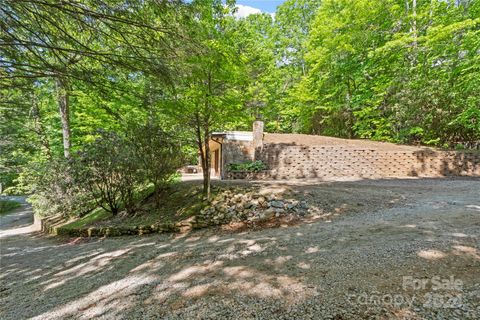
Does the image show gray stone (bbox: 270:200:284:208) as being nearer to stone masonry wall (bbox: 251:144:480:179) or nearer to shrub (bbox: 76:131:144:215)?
shrub (bbox: 76:131:144:215)

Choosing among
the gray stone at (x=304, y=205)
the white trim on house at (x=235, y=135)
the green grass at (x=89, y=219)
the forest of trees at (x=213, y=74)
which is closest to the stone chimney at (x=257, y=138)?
the white trim on house at (x=235, y=135)

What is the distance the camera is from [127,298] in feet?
8.70

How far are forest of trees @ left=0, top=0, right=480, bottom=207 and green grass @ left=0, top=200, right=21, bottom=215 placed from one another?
2.29 m

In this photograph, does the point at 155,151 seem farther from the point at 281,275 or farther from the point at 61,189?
the point at 281,275

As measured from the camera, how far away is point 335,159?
40.0 ft

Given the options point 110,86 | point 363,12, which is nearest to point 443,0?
point 363,12

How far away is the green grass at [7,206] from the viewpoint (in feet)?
52.9

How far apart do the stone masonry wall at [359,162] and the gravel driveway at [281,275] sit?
7.00 metres

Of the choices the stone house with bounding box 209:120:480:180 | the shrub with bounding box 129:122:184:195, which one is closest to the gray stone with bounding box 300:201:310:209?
the shrub with bounding box 129:122:184:195

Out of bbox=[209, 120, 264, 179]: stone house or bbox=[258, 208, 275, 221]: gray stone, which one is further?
bbox=[209, 120, 264, 179]: stone house

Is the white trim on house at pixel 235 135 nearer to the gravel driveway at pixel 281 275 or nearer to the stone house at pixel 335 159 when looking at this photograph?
the stone house at pixel 335 159

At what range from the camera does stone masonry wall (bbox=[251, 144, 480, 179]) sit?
10899 millimetres

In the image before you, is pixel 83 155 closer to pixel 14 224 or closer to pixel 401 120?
pixel 14 224

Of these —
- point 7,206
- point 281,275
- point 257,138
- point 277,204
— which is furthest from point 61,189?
point 7,206
